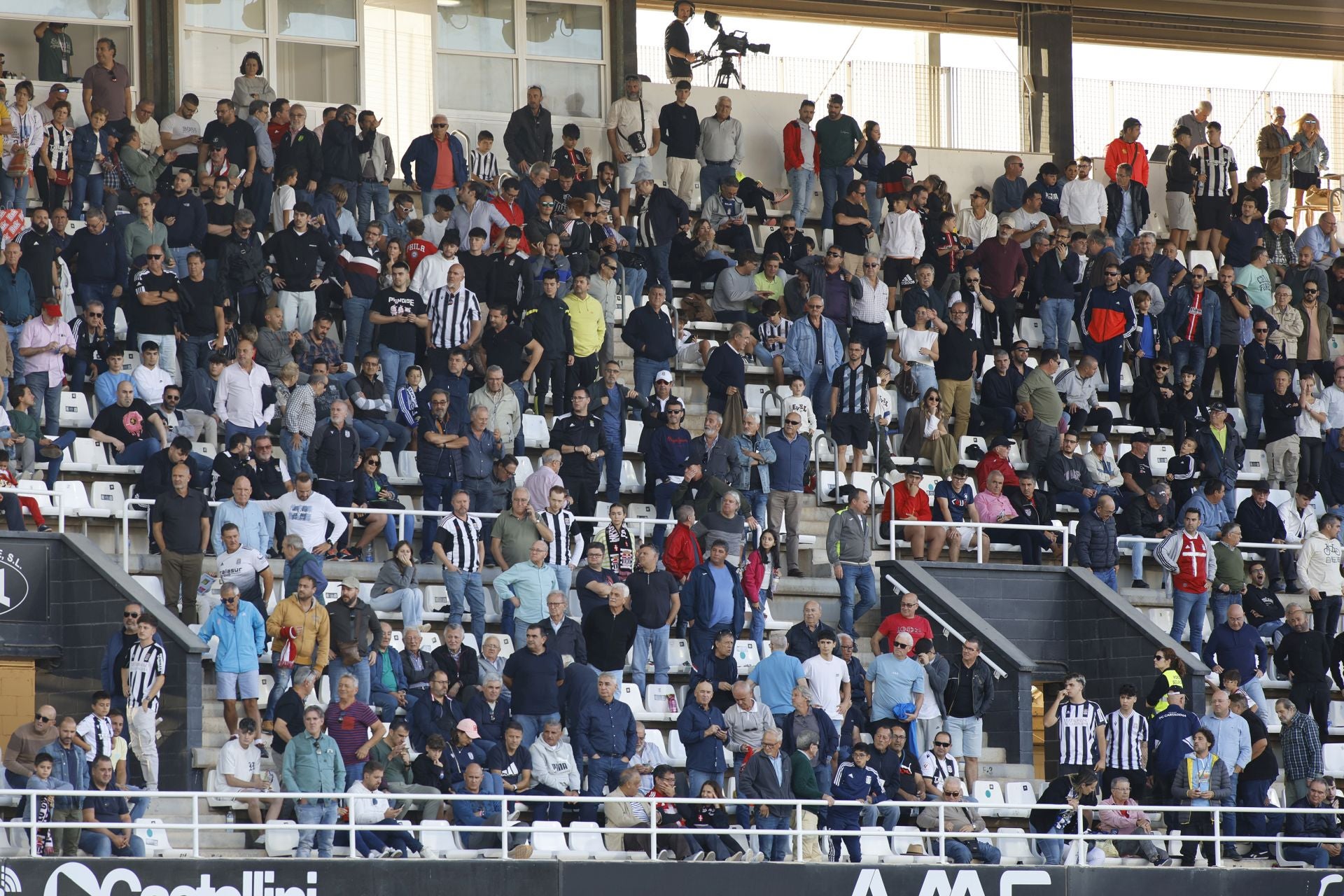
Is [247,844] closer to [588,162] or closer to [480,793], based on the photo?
[480,793]

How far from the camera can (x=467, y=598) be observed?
1903 centimetres

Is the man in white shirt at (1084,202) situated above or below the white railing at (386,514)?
above

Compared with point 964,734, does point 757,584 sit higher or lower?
Answer: higher

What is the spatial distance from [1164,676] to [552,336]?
6.20 meters

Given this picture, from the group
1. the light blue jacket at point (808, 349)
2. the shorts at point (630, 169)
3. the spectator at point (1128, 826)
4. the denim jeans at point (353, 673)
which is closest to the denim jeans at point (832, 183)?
the shorts at point (630, 169)

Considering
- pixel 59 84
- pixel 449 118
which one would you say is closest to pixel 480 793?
pixel 59 84

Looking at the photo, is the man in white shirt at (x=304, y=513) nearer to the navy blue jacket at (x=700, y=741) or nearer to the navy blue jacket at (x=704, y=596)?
the navy blue jacket at (x=704, y=596)

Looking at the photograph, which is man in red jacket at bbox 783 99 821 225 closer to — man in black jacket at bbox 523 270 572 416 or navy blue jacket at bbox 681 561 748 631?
man in black jacket at bbox 523 270 572 416

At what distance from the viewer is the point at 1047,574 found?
21.7 meters

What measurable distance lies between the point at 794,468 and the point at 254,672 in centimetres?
545

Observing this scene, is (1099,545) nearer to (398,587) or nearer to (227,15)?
(398,587)

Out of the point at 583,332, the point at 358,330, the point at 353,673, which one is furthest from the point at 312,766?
the point at 583,332

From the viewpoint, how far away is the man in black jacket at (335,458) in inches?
772

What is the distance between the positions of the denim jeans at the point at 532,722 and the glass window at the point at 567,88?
1145cm
